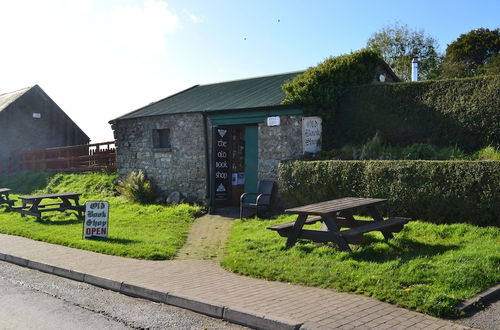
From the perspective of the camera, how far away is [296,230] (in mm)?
8203

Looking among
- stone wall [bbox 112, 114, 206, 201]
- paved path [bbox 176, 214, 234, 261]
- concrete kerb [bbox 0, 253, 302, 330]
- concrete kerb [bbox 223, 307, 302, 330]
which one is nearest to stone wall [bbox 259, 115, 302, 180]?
paved path [bbox 176, 214, 234, 261]

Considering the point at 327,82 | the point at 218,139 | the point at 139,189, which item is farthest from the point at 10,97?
the point at 327,82

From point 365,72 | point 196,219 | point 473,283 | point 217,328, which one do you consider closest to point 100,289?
point 217,328

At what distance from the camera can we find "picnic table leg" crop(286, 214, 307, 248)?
8139mm

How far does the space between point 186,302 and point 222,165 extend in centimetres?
895

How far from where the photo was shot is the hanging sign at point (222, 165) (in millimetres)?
14508

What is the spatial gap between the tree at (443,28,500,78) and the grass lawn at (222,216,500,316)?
98.1ft

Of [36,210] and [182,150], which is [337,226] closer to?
[182,150]

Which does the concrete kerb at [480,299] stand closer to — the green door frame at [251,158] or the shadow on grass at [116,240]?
the shadow on grass at [116,240]

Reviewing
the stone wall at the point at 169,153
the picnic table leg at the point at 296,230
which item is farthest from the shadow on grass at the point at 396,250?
the stone wall at the point at 169,153

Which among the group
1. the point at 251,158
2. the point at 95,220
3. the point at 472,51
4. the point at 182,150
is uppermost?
the point at 472,51

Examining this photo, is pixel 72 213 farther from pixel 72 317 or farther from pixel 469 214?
pixel 469 214

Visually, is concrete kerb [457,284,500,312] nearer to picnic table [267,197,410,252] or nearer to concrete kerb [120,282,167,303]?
picnic table [267,197,410,252]

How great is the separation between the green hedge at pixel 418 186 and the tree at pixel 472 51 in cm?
2748
